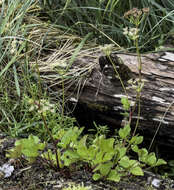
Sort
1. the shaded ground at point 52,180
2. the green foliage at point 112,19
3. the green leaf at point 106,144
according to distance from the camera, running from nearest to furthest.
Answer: the green leaf at point 106,144
the shaded ground at point 52,180
the green foliage at point 112,19

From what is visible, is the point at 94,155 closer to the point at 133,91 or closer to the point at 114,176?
the point at 114,176

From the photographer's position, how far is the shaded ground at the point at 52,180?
156 centimetres

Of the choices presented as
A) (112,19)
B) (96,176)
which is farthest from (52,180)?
(112,19)

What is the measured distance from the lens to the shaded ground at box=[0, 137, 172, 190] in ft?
5.11

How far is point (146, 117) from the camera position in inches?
81.4

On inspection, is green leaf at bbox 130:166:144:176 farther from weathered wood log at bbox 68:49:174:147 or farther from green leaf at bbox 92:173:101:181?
weathered wood log at bbox 68:49:174:147

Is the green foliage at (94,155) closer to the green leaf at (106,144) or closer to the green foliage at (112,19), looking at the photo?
the green leaf at (106,144)

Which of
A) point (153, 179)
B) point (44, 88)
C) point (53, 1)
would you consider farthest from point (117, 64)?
point (53, 1)

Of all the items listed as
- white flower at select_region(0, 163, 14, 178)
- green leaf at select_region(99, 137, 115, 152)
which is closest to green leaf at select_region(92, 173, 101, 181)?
green leaf at select_region(99, 137, 115, 152)

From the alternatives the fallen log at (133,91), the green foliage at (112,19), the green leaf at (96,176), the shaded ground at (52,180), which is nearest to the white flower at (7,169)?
the shaded ground at (52,180)

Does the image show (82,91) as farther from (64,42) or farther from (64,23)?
(64,23)

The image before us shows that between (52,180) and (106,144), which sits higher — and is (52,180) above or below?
below

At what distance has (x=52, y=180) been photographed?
1.59 meters

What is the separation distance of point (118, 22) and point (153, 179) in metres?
1.65
